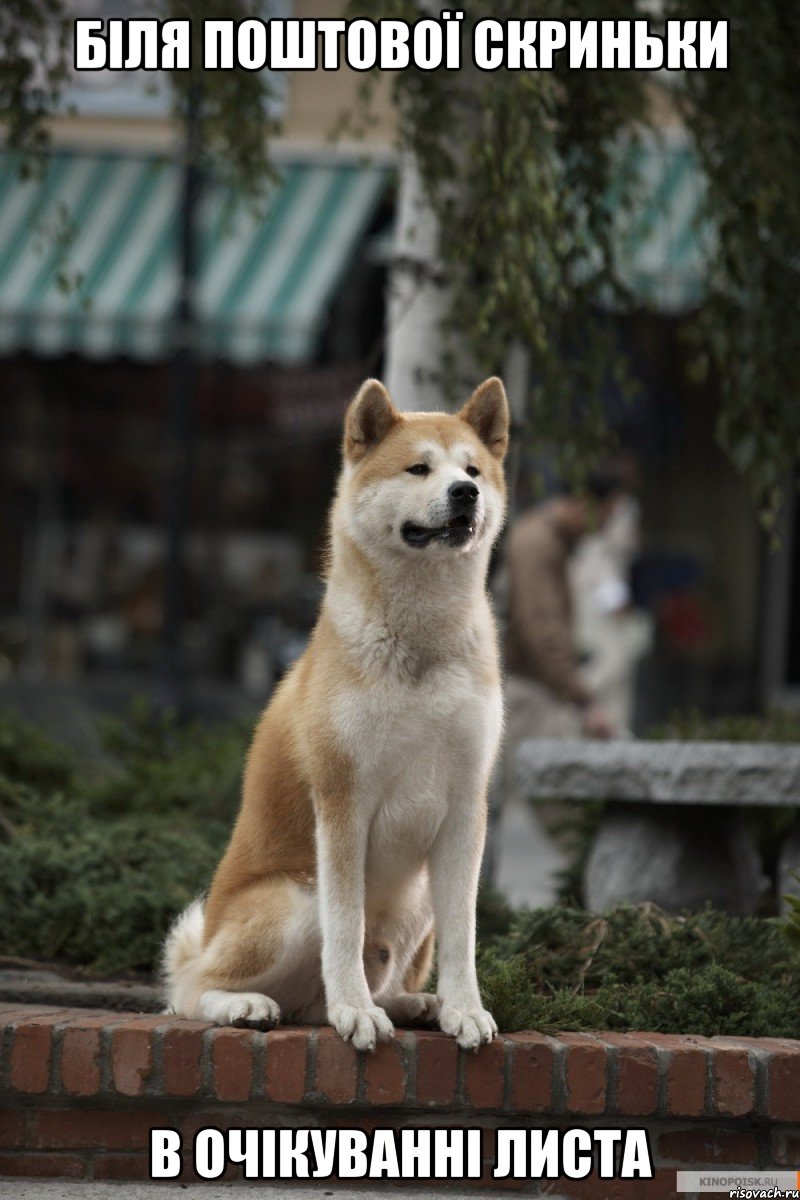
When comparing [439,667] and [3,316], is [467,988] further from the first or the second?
[3,316]

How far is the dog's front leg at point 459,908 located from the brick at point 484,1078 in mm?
38

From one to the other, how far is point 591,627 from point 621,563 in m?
0.61

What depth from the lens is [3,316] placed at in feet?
38.3

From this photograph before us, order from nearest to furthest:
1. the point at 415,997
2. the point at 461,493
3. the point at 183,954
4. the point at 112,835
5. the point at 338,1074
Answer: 1. the point at 461,493
2. the point at 338,1074
3. the point at 415,997
4. the point at 183,954
5. the point at 112,835

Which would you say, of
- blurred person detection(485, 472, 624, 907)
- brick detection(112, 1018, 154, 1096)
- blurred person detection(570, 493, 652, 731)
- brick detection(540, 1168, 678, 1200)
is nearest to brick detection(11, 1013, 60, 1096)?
brick detection(112, 1018, 154, 1096)

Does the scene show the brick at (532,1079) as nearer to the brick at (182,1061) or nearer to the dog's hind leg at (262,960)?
the dog's hind leg at (262,960)

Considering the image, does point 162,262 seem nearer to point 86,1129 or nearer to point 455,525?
point 455,525

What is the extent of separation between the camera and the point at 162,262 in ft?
39.7

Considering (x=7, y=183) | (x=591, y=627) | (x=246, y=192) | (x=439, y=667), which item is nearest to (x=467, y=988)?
(x=439, y=667)

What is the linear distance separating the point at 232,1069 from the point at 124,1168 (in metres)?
0.37

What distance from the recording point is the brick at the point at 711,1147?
3518 millimetres

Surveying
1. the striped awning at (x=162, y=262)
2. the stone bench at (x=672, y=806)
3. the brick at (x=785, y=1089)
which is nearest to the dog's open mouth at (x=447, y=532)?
the brick at (x=785, y=1089)

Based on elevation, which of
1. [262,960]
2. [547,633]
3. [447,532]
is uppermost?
[547,633]

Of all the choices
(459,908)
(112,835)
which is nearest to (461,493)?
(459,908)
